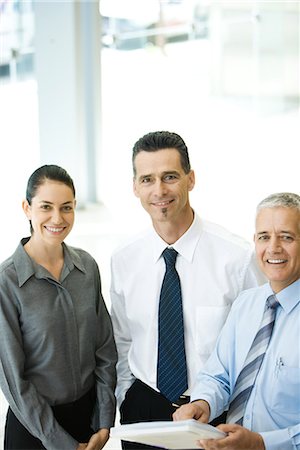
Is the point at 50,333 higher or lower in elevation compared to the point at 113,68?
lower

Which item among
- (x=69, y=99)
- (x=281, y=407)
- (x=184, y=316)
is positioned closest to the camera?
(x=281, y=407)

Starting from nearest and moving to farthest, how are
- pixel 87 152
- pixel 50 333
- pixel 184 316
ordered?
pixel 50 333, pixel 184 316, pixel 87 152

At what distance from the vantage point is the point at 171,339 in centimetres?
230

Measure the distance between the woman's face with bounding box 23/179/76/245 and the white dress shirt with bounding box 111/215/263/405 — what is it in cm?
32

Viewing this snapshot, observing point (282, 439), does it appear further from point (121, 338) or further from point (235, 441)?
point (121, 338)

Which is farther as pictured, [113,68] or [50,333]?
[113,68]

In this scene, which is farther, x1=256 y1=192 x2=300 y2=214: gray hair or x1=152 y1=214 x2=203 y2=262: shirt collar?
x1=152 y1=214 x2=203 y2=262: shirt collar

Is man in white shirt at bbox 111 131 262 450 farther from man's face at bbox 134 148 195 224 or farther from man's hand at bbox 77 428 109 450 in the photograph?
man's hand at bbox 77 428 109 450

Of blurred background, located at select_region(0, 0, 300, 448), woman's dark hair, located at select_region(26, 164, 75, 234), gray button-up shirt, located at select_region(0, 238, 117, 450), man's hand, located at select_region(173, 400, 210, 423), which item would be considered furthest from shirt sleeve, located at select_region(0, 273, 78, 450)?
blurred background, located at select_region(0, 0, 300, 448)

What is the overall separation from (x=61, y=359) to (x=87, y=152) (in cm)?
575

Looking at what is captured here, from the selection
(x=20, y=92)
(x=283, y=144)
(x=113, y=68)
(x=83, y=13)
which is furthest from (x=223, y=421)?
(x=20, y=92)

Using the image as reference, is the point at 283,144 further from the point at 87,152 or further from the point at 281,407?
the point at 281,407

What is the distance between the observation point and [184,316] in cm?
231

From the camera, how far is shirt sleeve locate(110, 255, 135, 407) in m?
2.47
